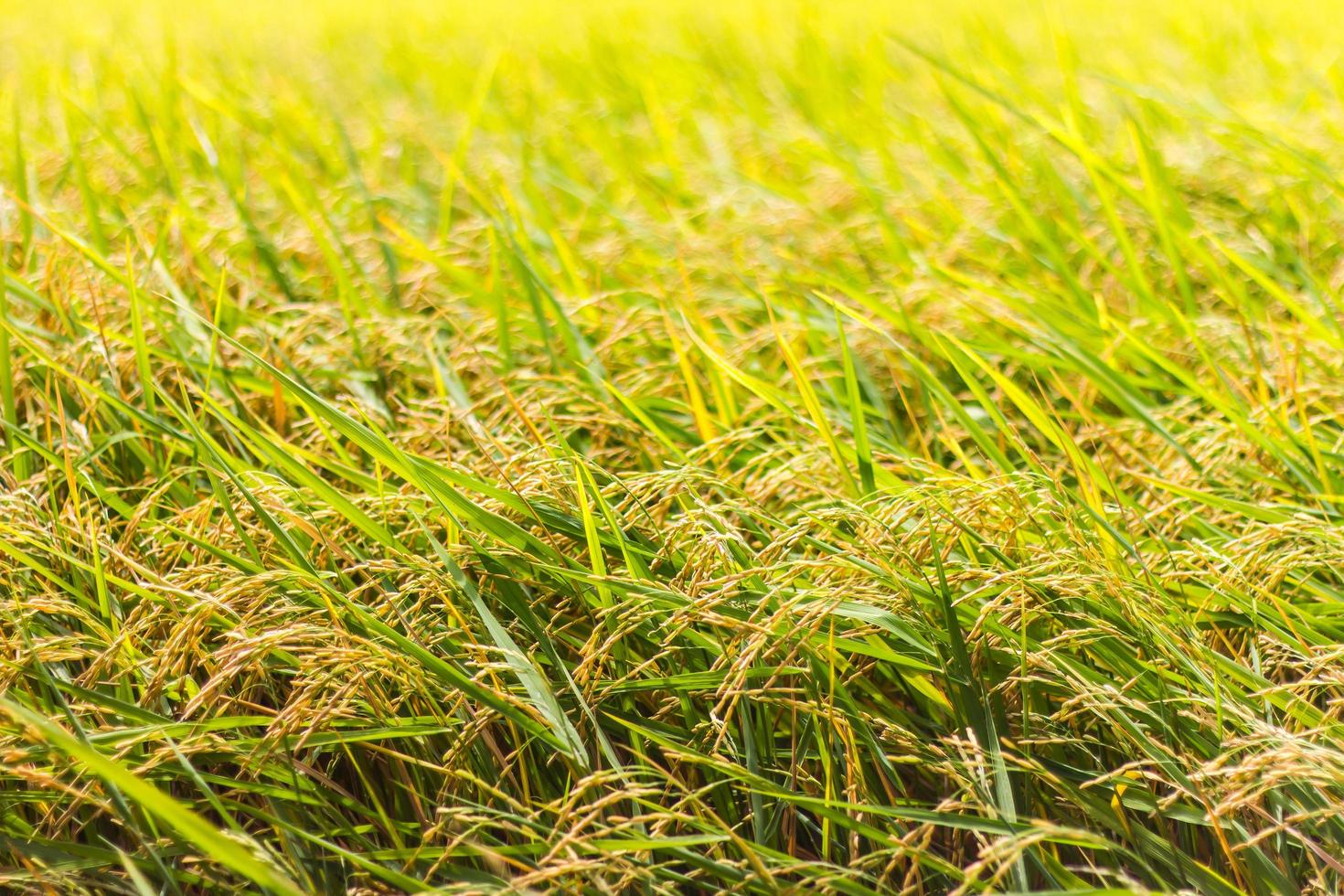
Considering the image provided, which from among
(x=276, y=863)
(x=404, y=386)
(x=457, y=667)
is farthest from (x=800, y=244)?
(x=276, y=863)

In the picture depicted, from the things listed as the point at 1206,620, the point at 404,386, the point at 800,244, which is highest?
the point at 404,386

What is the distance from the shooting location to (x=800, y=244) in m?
2.39

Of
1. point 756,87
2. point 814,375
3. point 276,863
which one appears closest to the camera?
point 276,863

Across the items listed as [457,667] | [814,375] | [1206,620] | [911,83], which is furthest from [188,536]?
[911,83]

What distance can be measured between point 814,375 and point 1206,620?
670 millimetres

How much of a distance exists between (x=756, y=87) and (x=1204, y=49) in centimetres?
186

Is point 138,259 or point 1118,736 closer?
point 1118,736

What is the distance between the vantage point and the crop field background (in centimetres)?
103

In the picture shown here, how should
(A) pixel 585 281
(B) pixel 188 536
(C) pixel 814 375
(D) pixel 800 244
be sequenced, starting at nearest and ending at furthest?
1. (B) pixel 188 536
2. (C) pixel 814 375
3. (A) pixel 585 281
4. (D) pixel 800 244

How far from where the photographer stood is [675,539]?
125 cm

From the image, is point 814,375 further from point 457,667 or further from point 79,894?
point 79,894

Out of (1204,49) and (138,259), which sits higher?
(138,259)

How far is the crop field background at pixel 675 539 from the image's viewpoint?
1.03 meters

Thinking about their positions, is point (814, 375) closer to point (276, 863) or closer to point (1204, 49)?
point (276, 863)
